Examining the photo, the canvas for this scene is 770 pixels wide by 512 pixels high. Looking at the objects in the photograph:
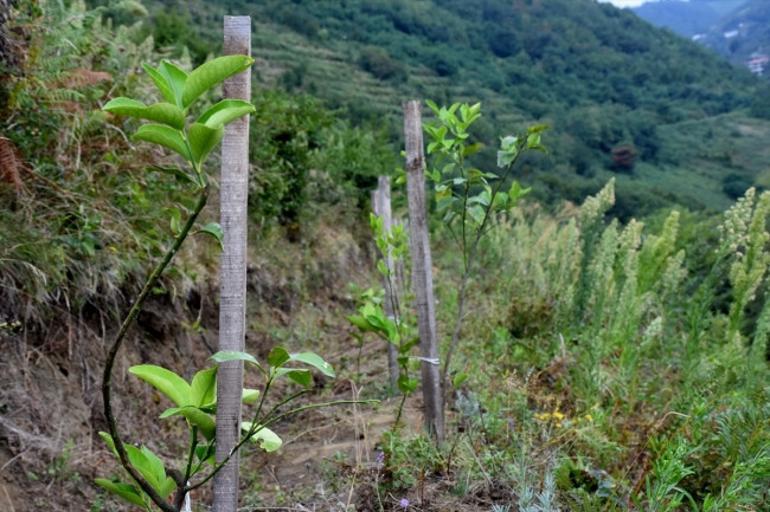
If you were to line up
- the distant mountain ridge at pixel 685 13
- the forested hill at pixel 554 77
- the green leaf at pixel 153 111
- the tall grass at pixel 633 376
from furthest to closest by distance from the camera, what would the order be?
the distant mountain ridge at pixel 685 13
the forested hill at pixel 554 77
the tall grass at pixel 633 376
the green leaf at pixel 153 111

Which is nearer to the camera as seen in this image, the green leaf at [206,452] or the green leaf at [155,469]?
the green leaf at [155,469]

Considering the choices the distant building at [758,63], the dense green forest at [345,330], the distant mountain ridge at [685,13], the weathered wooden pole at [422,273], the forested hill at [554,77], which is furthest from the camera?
the distant mountain ridge at [685,13]

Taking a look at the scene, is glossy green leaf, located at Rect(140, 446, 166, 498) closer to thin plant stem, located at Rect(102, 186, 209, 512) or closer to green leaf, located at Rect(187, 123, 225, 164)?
thin plant stem, located at Rect(102, 186, 209, 512)

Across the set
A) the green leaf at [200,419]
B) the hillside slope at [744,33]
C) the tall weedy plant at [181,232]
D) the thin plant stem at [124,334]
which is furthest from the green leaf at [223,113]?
the hillside slope at [744,33]

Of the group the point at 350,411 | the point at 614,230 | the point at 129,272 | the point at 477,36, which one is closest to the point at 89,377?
the point at 129,272

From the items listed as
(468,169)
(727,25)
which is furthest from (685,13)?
(468,169)

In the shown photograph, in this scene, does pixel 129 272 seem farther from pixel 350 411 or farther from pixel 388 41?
pixel 388 41

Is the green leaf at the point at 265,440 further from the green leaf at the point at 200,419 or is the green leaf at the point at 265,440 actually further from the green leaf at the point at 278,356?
the green leaf at the point at 278,356

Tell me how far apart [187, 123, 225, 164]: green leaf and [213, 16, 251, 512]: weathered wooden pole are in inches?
12.2

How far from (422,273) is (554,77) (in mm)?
55241

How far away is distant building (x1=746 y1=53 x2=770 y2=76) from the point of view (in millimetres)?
80062

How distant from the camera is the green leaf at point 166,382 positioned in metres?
1.72

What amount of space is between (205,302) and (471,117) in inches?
116

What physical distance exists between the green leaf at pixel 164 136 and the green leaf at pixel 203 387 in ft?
1.95
